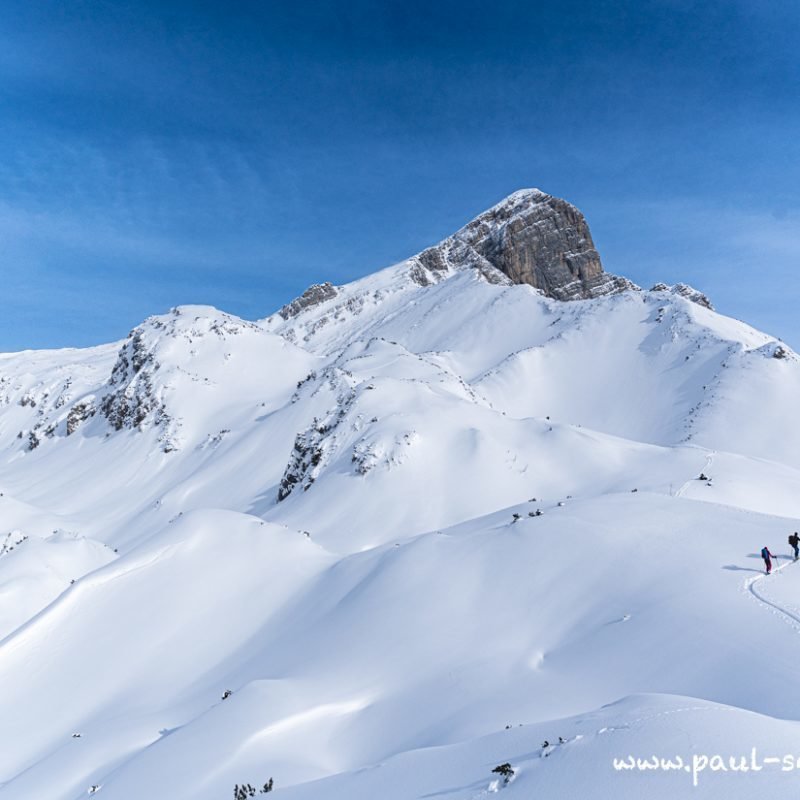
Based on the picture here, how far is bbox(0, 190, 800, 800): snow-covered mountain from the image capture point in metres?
7.61

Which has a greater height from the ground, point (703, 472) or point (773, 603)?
point (703, 472)

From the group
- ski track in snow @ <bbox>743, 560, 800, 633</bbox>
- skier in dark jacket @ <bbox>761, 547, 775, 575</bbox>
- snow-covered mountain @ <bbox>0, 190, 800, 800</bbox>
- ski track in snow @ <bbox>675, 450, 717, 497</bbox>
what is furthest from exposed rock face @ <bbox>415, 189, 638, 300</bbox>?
ski track in snow @ <bbox>743, 560, 800, 633</bbox>

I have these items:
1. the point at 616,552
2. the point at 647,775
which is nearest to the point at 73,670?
the point at 616,552

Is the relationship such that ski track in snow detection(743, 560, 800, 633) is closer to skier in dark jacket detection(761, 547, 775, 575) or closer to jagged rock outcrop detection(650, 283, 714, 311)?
skier in dark jacket detection(761, 547, 775, 575)

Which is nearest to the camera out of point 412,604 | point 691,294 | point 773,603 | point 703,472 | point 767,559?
point 773,603

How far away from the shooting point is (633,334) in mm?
65000

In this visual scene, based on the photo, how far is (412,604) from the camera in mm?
15312

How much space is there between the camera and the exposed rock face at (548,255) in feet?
384

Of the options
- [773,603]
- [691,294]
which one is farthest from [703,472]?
[691,294]

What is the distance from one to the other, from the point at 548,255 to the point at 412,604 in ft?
371

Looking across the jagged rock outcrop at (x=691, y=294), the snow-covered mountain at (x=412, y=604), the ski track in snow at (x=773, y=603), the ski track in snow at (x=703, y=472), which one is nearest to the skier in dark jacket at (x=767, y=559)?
the ski track in snow at (x=773, y=603)

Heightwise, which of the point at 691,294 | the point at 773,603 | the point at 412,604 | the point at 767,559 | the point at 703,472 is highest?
the point at 691,294

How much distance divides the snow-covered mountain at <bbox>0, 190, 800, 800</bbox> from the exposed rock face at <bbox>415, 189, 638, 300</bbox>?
67899 mm

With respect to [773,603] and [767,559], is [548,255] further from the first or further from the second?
[773,603]
